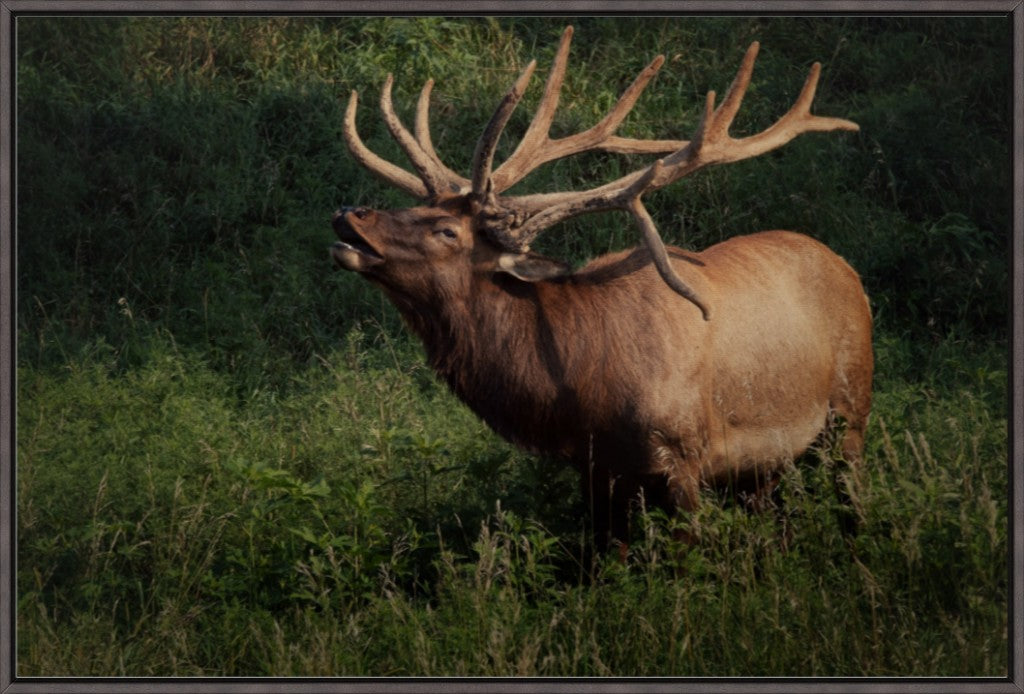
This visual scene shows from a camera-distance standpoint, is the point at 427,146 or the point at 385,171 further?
the point at 427,146

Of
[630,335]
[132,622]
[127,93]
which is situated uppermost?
[127,93]

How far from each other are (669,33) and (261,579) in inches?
251

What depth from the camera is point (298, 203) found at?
33.1 ft

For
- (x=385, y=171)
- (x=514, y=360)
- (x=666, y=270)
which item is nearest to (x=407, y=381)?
(x=385, y=171)

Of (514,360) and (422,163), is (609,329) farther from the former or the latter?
(422,163)

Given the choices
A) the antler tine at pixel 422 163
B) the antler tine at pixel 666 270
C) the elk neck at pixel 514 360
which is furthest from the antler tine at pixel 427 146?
the antler tine at pixel 666 270

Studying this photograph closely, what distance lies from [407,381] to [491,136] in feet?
7.51

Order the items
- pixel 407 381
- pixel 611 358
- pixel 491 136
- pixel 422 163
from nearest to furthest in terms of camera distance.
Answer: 1. pixel 491 136
2. pixel 611 358
3. pixel 422 163
4. pixel 407 381

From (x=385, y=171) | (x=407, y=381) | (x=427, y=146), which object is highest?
(x=427, y=146)

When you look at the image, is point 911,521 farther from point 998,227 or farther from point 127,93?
point 127,93

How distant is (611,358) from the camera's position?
655cm

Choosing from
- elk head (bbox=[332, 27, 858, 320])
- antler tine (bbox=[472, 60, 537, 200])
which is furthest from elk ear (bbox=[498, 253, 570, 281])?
antler tine (bbox=[472, 60, 537, 200])

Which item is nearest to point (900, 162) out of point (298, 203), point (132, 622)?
point (298, 203)

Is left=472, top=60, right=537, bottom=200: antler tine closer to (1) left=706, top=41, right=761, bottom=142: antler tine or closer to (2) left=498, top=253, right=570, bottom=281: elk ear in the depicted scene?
(2) left=498, top=253, right=570, bottom=281: elk ear
